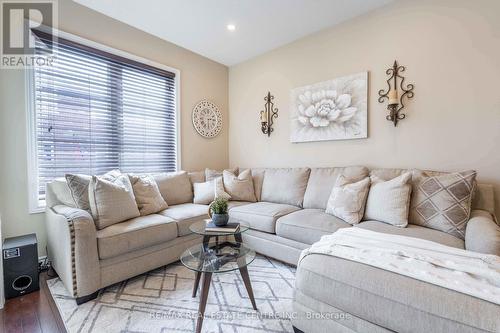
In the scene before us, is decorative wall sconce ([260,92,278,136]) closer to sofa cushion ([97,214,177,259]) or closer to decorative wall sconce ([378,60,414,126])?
decorative wall sconce ([378,60,414,126])

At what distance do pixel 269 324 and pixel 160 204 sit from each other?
1.67 metres

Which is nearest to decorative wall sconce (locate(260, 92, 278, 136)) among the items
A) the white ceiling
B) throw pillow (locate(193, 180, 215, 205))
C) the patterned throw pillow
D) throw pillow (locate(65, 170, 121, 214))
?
the white ceiling

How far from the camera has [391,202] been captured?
197 cm

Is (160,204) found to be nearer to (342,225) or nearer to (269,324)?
(269,324)

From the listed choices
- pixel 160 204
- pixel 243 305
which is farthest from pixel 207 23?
pixel 243 305

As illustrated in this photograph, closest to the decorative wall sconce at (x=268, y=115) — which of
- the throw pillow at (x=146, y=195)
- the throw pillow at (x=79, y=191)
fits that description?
the throw pillow at (x=146, y=195)

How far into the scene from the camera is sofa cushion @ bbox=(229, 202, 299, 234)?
2.37m

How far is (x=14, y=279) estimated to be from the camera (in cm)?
177

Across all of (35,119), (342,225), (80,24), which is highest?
(80,24)

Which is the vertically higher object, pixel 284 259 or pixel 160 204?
pixel 160 204

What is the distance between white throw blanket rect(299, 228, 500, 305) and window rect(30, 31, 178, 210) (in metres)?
2.52

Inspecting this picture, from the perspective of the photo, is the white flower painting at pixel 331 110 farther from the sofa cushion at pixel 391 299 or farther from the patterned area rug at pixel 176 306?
the sofa cushion at pixel 391 299

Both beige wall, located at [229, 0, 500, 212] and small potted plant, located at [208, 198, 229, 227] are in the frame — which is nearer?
small potted plant, located at [208, 198, 229, 227]

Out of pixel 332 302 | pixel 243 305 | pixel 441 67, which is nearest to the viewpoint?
pixel 332 302
